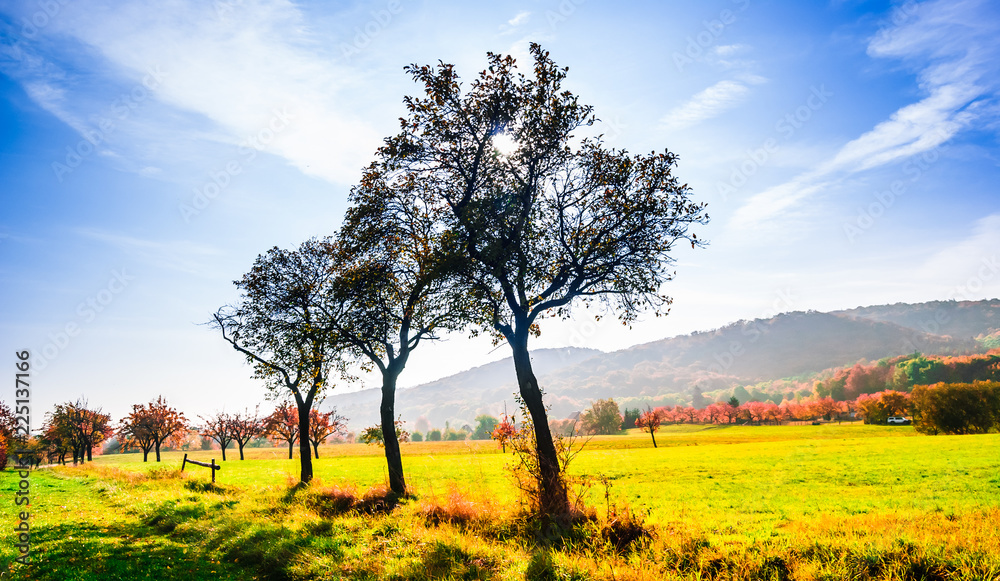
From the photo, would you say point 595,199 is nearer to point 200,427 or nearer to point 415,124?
point 415,124

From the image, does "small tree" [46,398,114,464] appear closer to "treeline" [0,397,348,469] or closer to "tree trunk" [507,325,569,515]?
"treeline" [0,397,348,469]

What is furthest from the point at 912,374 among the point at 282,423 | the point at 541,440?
the point at 541,440

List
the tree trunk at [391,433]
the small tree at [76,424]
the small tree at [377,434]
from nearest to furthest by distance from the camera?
the tree trunk at [391,433] → the small tree at [377,434] → the small tree at [76,424]

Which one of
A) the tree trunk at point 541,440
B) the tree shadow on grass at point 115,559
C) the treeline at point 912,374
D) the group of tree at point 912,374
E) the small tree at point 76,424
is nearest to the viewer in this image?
the tree shadow on grass at point 115,559

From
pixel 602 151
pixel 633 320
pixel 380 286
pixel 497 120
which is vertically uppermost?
pixel 497 120

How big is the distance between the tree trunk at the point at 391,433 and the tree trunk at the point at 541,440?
7325 mm

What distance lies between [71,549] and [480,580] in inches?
411

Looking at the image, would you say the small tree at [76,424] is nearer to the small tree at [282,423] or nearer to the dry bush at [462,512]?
the small tree at [282,423]

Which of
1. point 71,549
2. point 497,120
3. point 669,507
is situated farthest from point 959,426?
point 71,549

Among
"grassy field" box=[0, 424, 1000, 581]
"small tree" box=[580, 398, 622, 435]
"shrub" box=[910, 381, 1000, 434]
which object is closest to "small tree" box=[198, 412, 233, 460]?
"grassy field" box=[0, 424, 1000, 581]

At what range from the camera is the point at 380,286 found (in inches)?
615

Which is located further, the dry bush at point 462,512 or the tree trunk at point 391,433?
the tree trunk at point 391,433

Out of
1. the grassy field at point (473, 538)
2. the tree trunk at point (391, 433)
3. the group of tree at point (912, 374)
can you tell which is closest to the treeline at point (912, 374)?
the group of tree at point (912, 374)

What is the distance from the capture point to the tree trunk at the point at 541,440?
1045cm
